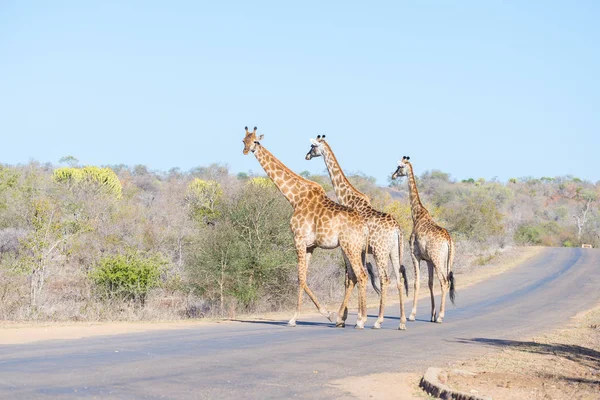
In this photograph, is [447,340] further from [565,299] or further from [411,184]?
[565,299]

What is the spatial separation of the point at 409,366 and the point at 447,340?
134 inches

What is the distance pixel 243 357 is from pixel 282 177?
726 cm

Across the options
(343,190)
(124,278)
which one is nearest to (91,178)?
(124,278)

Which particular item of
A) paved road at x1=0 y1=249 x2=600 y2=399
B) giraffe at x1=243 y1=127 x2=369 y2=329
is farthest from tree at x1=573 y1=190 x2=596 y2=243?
paved road at x1=0 y1=249 x2=600 y2=399

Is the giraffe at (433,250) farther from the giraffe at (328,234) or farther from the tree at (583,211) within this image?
the tree at (583,211)

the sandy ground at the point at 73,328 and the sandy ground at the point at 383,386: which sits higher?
the sandy ground at the point at 73,328

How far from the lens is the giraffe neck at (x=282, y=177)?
17984mm

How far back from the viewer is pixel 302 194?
1784 centimetres

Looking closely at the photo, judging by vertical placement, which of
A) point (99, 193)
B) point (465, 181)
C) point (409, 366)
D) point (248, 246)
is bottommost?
point (409, 366)

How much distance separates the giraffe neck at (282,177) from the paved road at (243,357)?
9.18 feet

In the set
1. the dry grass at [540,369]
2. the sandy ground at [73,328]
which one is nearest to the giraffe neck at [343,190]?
the sandy ground at [73,328]

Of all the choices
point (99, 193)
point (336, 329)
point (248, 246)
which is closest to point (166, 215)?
point (99, 193)

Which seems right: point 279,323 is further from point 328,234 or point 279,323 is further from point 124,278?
point 124,278

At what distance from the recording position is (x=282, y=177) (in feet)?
59.7
